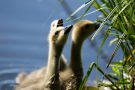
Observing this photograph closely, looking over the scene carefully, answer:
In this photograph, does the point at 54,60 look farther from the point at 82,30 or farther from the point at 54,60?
the point at 82,30

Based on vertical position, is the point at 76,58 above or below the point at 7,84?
below

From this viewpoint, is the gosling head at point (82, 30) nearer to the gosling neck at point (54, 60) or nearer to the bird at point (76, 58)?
the bird at point (76, 58)

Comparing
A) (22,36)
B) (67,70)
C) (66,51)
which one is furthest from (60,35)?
(22,36)

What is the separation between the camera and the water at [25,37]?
5.00m

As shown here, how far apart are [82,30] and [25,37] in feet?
6.10

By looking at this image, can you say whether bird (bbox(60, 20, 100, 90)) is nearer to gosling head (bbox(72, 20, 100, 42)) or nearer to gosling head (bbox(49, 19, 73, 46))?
gosling head (bbox(72, 20, 100, 42))

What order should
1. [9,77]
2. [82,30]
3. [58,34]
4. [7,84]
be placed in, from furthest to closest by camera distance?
[9,77], [7,84], [82,30], [58,34]

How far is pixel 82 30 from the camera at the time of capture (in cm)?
389

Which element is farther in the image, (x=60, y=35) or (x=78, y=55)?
(x=78, y=55)

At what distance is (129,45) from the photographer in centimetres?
288

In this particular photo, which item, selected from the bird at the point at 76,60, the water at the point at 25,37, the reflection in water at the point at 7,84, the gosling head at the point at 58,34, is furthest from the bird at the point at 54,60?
the water at the point at 25,37

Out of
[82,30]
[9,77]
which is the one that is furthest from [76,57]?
[9,77]

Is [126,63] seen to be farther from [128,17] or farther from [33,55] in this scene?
[33,55]

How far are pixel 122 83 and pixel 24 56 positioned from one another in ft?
8.63
